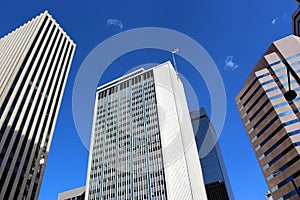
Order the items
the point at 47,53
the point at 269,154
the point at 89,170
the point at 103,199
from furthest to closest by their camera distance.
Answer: the point at 89,170
the point at 103,199
the point at 47,53
the point at 269,154

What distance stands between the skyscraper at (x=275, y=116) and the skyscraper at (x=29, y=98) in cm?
5482

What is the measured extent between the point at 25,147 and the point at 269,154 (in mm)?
60741

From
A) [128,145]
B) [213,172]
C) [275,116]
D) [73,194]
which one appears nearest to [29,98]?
[128,145]

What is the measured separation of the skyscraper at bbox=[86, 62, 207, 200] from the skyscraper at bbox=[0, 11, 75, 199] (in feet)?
112

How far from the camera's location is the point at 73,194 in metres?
120

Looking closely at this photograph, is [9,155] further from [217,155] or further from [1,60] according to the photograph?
[217,155]

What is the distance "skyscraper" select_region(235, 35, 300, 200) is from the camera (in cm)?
5172

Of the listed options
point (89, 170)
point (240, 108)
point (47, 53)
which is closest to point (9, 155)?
point (47, 53)

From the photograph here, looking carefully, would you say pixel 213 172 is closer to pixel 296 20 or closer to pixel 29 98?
pixel 296 20

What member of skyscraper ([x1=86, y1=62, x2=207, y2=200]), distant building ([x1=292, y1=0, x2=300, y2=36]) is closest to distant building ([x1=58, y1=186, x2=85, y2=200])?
skyscraper ([x1=86, y1=62, x2=207, y2=200])

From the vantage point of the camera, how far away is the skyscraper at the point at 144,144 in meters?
75.2

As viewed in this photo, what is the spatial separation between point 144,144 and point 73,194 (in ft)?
205

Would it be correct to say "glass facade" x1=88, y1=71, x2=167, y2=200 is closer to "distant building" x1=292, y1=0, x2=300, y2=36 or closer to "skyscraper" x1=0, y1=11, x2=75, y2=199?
"skyscraper" x1=0, y1=11, x2=75, y2=199

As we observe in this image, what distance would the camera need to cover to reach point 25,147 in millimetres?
50688
